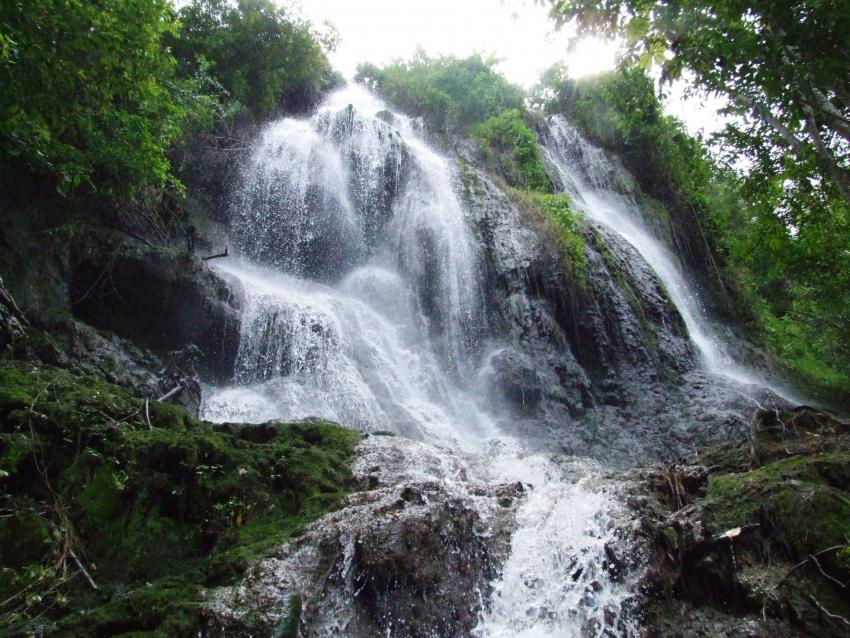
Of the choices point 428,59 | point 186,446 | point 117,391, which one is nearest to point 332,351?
point 117,391

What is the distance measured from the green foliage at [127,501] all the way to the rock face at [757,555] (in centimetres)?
236

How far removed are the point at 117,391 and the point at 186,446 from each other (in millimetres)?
1335

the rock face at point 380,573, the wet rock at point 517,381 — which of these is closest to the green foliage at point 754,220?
the wet rock at point 517,381

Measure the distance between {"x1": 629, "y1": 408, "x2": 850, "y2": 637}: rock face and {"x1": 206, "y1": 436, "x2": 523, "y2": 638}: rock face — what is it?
1099mm

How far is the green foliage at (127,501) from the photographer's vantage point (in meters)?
2.88

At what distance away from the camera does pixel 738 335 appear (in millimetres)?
16266

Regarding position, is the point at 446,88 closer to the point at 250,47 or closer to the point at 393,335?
the point at 250,47

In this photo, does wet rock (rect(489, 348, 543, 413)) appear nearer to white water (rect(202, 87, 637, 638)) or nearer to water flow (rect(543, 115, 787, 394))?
white water (rect(202, 87, 637, 638))

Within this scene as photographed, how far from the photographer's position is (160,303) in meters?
8.59

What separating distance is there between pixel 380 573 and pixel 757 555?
2.31 meters

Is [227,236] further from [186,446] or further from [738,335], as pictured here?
[738,335]

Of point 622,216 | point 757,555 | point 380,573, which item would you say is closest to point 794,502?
point 757,555

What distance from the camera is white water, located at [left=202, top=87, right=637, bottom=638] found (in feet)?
11.8

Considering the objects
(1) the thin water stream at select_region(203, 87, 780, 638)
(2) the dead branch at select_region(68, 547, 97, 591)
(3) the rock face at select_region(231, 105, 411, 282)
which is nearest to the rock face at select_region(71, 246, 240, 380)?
(1) the thin water stream at select_region(203, 87, 780, 638)
